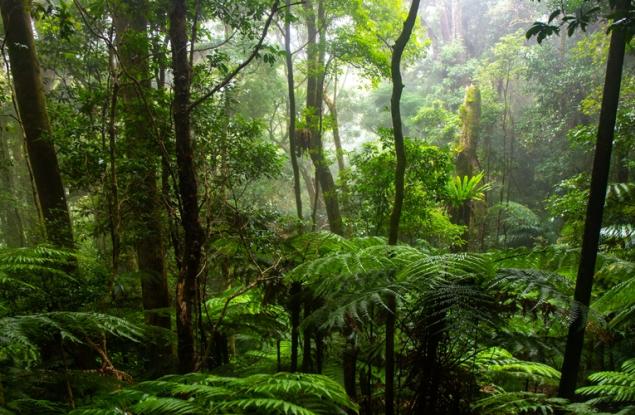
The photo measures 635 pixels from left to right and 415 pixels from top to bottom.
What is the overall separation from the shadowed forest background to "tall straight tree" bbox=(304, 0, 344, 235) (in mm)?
79

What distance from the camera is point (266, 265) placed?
10.8 feet

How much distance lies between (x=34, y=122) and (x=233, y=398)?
144 inches

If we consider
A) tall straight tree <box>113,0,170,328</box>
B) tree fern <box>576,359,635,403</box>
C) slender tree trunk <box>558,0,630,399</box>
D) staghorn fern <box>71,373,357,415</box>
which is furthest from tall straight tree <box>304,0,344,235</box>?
staghorn fern <box>71,373,357,415</box>

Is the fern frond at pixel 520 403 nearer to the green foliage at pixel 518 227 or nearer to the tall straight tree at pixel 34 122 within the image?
the tall straight tree at pixel 34 122

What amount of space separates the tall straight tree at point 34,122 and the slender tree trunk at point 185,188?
1854 millimetres

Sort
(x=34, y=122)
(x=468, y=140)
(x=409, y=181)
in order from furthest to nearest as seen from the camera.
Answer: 1. (x=468, y=140)
2. (x=409, y=181)
3. (x=34, y=122)

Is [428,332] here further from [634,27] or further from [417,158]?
[417,158]

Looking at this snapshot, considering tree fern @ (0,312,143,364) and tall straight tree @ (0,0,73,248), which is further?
tall straight tree @ (0,0,73,248)

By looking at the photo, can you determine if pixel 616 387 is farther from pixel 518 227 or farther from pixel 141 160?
pixel 518 227

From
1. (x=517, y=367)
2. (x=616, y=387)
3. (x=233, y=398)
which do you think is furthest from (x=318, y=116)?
(x=233, y=398)

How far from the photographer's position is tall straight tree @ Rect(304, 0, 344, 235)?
733cm

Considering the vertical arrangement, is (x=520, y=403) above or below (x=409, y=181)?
below

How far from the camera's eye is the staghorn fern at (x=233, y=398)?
1381mm

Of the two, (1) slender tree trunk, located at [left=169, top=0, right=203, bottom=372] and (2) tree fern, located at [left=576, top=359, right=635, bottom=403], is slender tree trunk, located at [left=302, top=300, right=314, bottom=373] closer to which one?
(1) slender tree trunk, located at [left=169, top=0, right=203, bottom=372]
